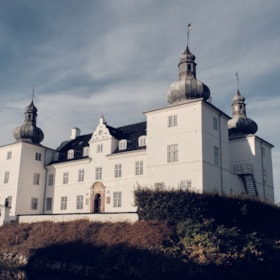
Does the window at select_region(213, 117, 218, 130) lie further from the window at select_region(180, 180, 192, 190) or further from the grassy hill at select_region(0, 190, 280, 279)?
the grassy hill at select_region(0, 190, 280, 279)

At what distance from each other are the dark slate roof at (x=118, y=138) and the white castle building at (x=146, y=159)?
0.38 ft

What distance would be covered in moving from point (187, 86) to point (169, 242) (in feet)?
45.4

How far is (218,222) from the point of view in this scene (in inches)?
993

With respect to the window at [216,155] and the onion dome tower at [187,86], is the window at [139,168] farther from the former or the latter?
the window at [216,155]

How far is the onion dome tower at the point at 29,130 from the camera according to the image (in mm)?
40309

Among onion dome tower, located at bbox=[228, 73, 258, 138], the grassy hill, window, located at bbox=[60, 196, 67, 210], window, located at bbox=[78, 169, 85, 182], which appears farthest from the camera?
window, located at bbox=[60, 196, 67, 210]

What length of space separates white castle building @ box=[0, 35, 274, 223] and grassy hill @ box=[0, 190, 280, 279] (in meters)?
2.59

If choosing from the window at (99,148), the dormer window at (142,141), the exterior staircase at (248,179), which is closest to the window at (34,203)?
the window at (99,148)

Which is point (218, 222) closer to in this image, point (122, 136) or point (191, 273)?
point (191, 273)

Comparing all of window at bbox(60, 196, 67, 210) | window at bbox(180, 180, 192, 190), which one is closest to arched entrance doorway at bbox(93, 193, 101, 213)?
window at bbox(60, 196, 67, 210)

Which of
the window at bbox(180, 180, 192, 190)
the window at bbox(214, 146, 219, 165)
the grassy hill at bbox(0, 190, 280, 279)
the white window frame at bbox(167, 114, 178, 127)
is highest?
the white window frame at bbox(167, 114, 178, 127)

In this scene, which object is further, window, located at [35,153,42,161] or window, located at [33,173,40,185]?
window, located at [35,153,42,161]

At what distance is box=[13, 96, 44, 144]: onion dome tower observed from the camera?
132ft

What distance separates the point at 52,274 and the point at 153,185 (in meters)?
11.2
